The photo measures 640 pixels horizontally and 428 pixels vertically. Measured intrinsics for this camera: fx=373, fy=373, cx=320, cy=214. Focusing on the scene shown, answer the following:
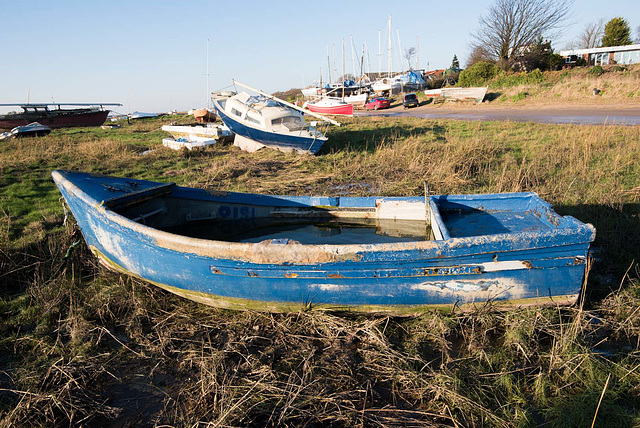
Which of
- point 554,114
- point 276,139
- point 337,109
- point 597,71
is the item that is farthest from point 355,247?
point 597,71

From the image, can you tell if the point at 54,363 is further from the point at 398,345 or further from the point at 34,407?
the point at 398,345

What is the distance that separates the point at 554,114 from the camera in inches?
734

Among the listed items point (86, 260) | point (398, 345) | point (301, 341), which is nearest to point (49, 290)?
point (86, 260)

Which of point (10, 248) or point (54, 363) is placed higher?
point (10, 248)

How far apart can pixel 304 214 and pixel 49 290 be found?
3.48 m

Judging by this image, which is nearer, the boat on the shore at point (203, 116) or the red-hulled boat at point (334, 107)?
the boat on the shore at point (203, 116)

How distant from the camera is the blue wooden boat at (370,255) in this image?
3.50m

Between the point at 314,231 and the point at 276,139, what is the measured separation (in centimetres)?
818

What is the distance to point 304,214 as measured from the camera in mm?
5941

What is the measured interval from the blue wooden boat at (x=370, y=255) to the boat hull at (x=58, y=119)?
87.8 feet

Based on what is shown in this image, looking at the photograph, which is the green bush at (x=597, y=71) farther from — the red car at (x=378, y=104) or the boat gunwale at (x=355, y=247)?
the boat gunwale at (x=355, y=247)

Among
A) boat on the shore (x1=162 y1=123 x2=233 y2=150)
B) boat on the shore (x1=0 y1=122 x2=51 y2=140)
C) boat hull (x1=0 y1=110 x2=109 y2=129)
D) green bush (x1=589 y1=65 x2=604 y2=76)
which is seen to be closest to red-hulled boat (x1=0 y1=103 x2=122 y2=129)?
boat hull (x1=0 y1=110 x2=109 y2=129)

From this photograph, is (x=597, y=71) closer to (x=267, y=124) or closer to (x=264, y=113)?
(x=264, y=113)

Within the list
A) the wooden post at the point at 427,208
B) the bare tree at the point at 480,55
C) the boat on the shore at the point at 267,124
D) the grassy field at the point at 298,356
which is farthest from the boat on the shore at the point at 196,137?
the bare tree at the point at 480,55
